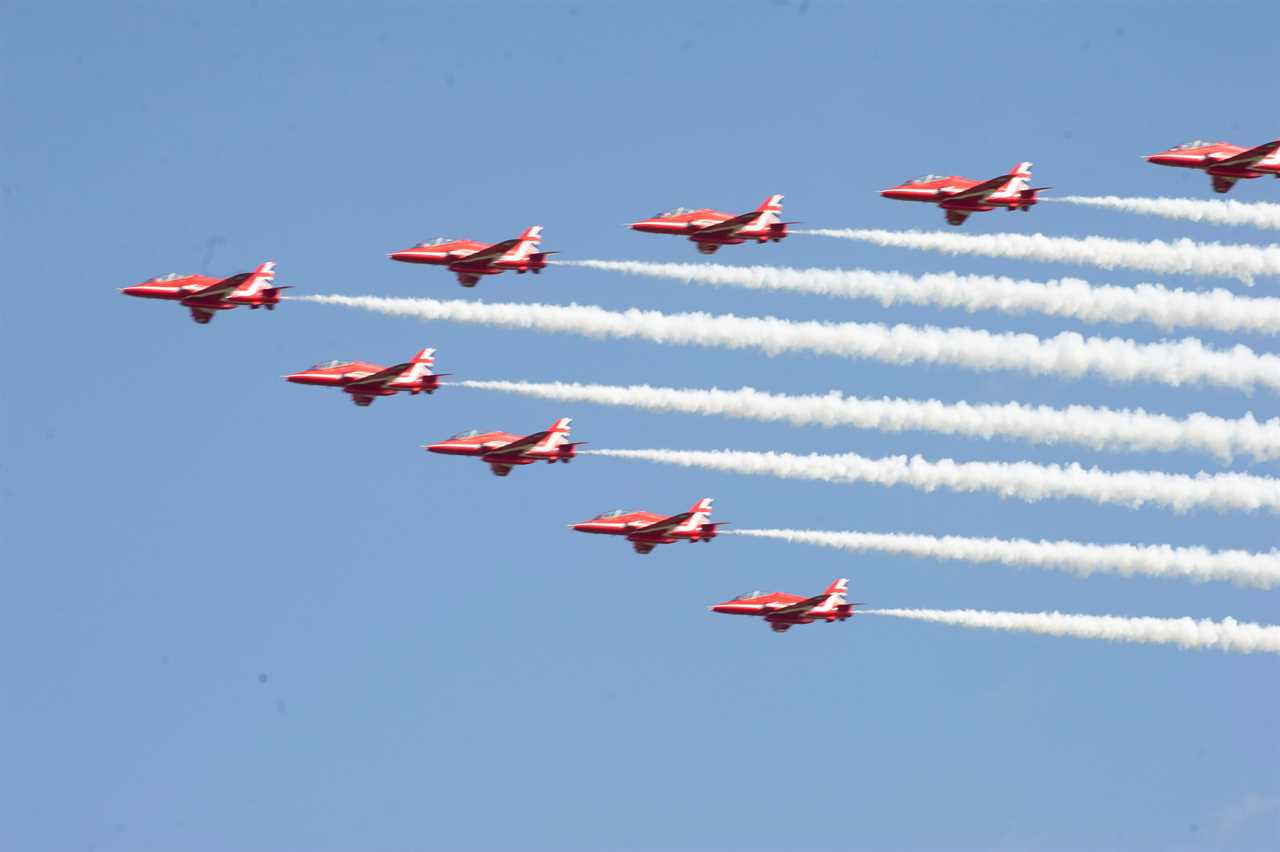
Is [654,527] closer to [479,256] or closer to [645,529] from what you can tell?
[645,529]

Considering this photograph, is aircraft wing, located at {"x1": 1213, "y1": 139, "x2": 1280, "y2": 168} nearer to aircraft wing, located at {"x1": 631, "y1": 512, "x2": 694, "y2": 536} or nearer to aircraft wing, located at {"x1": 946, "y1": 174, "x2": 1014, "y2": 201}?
aircraft wing, located at {"x1": 946, "y1": 174, "x2": 1014, "y2": 201}

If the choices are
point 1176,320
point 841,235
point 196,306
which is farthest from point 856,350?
point 196,306

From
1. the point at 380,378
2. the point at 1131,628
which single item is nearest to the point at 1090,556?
the point at 1131,628

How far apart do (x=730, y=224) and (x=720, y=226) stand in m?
0.45

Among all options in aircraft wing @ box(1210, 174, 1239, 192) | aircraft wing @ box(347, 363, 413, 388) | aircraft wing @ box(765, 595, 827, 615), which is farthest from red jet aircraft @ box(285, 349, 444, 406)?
aircraft wing @ box(1210, 174, 1239, 192)

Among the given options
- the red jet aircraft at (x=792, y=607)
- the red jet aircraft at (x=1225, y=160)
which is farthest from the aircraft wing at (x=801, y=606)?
the red jet aircraft at (x=1225, y=160)

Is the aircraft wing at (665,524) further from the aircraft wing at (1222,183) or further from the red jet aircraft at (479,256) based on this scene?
the aircraft wing at (1222,183)

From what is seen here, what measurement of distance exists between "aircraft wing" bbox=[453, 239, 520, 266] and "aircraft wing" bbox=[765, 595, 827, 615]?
19.7 metres

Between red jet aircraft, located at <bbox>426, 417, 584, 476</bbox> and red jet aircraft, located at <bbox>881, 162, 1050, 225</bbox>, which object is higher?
red jet aircraft, located at <bbox>881, 162, 1050, 225</bbox>

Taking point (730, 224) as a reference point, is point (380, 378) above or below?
below

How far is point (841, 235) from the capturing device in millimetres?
117500

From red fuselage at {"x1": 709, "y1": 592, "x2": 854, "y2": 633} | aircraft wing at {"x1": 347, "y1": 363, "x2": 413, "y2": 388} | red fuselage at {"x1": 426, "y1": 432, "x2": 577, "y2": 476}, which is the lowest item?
red fuselage at {"x1": 709, "y1": 592, "x2": 854, "y2": 633}

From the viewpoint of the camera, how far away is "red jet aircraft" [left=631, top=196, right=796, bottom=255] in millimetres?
117750

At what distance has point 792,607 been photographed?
119 metres
